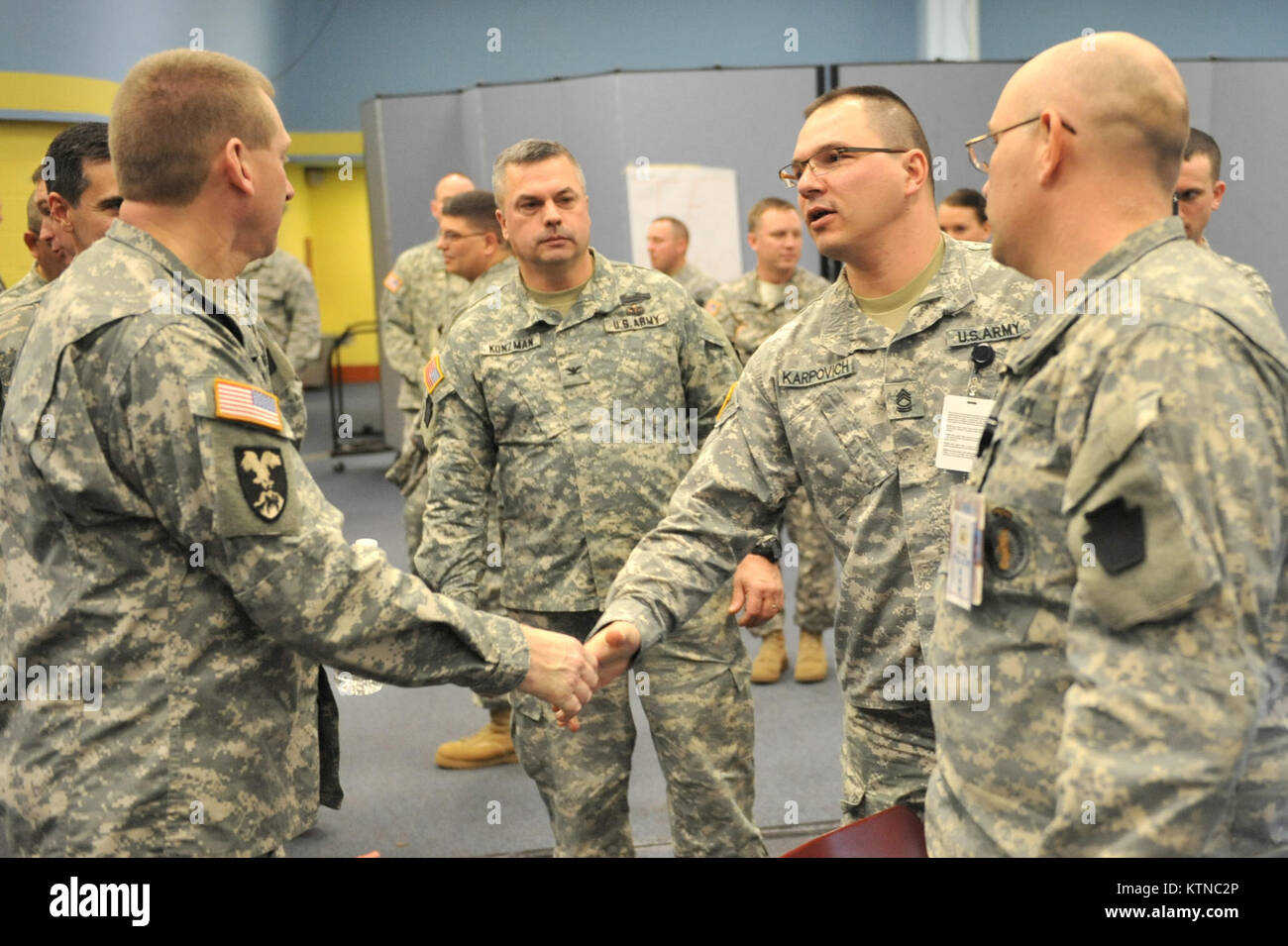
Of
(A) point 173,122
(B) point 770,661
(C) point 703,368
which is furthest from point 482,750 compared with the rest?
(A) point 173,122

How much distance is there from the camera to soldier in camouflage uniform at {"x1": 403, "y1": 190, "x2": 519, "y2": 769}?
404cm

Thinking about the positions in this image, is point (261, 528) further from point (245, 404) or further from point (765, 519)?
point (765, 519)

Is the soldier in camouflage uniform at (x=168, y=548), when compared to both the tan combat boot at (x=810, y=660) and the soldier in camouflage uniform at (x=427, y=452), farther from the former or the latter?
the tan combat boot at (x=810, y=660)

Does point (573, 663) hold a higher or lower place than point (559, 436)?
lower

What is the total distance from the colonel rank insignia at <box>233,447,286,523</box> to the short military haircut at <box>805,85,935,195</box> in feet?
3.89

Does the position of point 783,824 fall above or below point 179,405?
below

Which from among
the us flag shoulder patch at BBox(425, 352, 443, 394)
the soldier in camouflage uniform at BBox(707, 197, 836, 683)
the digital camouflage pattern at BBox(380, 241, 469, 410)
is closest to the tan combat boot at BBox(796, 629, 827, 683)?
the soldier in camouflage uniform at BBox(707, 197, 836, 683)

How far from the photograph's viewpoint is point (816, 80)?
7.97 m

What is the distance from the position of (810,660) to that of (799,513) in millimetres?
634

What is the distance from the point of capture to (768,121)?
802 centimetres

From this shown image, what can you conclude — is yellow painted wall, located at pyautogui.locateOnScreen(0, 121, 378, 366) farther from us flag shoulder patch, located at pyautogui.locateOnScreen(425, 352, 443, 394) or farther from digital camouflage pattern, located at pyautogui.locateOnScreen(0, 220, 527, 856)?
digital camouflage pattern, located at pyautogui.locateOnScreen(0, 220, 527, 856)

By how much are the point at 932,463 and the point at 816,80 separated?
652 cm

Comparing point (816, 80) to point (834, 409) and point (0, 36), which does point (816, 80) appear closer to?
point (0, 36)
